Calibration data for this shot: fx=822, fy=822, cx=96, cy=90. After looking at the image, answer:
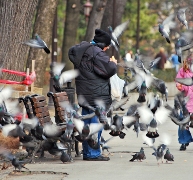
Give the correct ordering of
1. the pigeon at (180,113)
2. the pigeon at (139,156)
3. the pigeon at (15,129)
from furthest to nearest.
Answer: the pigeon at (180,113)
the pigeon at (139,156)
the pigeon at (15,129)

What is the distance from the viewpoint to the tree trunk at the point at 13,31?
47.3 feet

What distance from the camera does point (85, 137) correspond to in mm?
11133

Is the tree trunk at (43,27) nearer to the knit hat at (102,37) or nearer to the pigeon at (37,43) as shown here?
the pigeon at (37,43)

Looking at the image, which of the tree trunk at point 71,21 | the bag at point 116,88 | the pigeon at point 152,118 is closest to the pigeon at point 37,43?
the bag at point 116,88

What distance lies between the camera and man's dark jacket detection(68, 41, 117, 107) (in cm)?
1166

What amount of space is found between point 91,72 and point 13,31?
3202 millimetres

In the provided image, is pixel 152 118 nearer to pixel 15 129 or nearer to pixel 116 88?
pixel 116 88

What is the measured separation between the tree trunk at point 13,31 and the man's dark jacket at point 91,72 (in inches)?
113

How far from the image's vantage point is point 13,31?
14.5 metres

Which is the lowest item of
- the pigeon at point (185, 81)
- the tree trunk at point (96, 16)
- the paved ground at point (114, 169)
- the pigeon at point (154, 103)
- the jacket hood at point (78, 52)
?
the paved ground at point (114, 169)

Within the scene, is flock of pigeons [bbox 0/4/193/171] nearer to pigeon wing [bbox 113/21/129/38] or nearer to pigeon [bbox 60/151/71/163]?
pigeon [bbox 60/151/71/163]

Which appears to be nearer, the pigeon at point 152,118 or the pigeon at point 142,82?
the pigeon at point 152,118

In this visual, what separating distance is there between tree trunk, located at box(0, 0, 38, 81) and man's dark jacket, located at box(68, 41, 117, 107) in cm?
288

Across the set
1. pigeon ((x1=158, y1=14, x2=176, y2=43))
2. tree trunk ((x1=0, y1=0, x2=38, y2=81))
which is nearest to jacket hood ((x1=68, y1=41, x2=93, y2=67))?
pigeon ((x1=158, y1=14, x2=176, y2=43))
